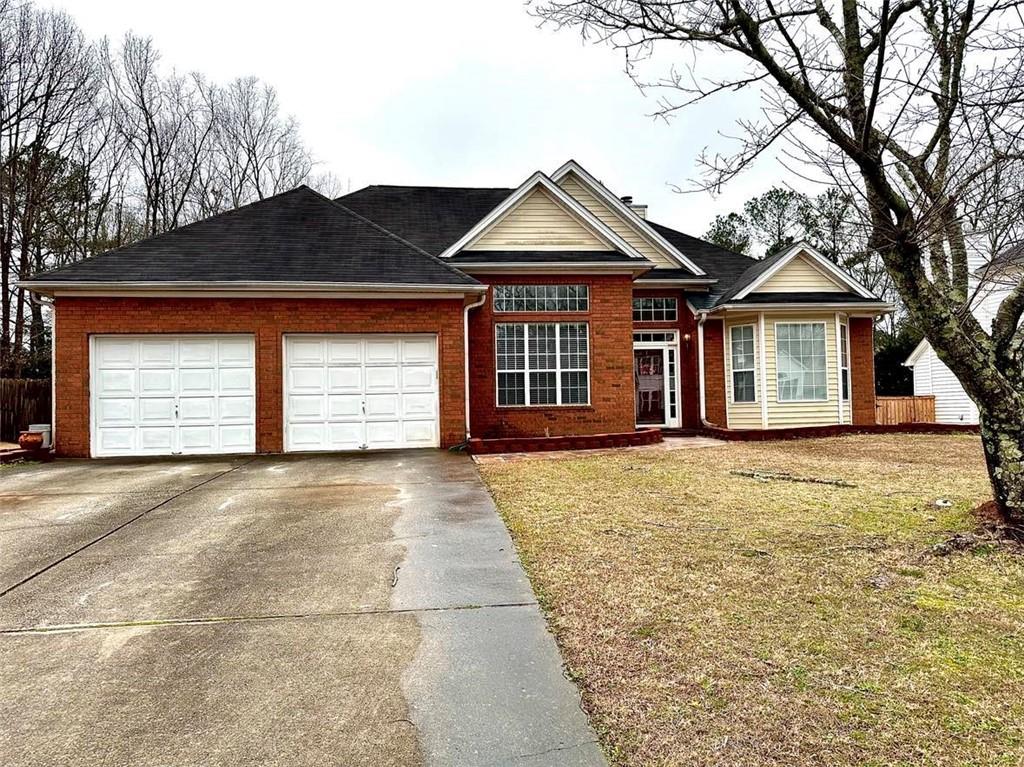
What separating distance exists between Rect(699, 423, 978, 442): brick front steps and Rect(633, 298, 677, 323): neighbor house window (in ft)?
9.72

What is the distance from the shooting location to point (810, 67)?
5.11m

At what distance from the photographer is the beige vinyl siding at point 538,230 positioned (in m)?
14.3

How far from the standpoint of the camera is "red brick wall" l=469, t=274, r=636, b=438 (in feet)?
46.1

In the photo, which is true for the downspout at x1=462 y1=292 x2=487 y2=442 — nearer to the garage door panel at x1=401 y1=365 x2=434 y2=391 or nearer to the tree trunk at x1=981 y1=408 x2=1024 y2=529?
the garage door panel at x1=401 y1=365 x2=434 y2=391

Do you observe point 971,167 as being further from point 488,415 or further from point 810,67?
point 488,415

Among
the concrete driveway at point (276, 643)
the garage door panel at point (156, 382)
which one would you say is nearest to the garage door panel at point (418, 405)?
the garage door panel at point (156, 382)

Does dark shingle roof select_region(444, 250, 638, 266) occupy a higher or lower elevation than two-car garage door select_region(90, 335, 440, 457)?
higher

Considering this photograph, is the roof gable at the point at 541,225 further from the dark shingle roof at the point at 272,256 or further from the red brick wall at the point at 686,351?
the red brick wall at the point at 686,351

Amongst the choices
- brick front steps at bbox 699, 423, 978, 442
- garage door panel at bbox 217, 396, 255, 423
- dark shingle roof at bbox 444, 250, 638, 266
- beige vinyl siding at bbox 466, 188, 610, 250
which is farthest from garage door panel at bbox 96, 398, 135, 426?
brick front steps at bbox 699, 423, 978, 442

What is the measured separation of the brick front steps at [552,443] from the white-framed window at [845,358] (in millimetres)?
6141

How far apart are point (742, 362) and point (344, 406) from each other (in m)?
9.45

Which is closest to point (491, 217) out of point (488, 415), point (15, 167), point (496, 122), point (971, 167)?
point (496, 122)

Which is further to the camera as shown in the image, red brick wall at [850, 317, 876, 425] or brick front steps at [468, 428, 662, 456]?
red brick wall at [850, 317, 876, 425]

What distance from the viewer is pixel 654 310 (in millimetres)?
16344
